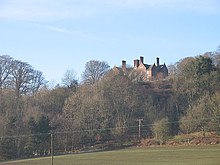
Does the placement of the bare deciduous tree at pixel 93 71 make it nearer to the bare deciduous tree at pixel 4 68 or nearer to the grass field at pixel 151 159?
the bare deciduous tree at pixel 4 68

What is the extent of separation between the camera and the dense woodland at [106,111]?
2000 inches

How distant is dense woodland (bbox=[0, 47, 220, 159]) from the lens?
167 ft

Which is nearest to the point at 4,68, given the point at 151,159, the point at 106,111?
the point at 106,111

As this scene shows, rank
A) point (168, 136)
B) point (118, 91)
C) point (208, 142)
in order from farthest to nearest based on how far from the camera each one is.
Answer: point (118, 91) < point (168, 136) < point (208, 142)

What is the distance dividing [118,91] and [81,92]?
526 centimetres

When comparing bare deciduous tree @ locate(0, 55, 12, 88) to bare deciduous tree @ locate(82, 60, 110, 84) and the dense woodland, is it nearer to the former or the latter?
the dense woodland

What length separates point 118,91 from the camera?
57688 millimetres

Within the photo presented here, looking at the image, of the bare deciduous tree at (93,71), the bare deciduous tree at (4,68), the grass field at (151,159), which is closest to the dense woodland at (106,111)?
the bare deciduous tree at (4,68)

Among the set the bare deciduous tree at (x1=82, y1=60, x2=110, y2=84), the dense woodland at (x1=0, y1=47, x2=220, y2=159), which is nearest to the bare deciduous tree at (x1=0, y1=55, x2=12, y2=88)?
the dense woodland at (x1=0, y1=47, x2=220, y2=159)

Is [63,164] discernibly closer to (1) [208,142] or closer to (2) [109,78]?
(1) [208,142]

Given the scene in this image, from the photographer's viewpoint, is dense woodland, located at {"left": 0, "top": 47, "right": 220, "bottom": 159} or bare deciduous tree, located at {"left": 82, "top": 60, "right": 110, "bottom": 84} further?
bare deciduous tree, located at {"left": 82, "top": 60, "right": 110, "bottom": 84}

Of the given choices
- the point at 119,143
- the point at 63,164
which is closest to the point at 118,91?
the point at 119,143

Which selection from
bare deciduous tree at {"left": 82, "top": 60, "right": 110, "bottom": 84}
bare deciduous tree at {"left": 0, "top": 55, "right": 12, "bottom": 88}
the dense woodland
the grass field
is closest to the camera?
the grass field

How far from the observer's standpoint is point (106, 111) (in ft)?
186
